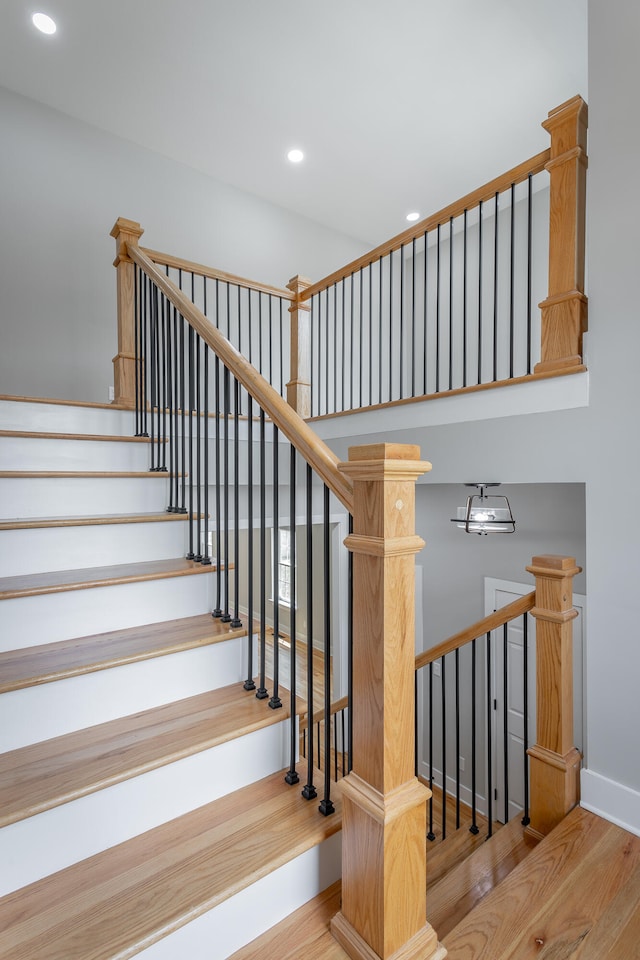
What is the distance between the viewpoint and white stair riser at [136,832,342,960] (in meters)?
1.00

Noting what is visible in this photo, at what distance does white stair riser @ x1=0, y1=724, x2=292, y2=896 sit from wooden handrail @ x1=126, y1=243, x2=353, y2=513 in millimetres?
770

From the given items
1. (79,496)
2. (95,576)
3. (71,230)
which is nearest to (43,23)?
(71,230)

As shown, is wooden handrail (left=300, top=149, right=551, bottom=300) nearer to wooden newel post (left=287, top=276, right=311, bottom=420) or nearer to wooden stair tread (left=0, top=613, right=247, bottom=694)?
wooden newel post (left=287, top=276, right=311, bottom=420)

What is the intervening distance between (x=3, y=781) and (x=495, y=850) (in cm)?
169

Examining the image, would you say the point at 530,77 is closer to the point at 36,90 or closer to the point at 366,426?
the point at 366,426

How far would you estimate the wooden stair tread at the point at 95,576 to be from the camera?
5.03 ft

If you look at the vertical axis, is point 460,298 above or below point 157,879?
above

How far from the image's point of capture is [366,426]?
3.10 metres

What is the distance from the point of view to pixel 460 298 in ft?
17.5

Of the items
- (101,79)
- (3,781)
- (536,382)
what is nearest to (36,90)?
(101,79)

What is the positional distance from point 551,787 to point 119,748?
1632mm

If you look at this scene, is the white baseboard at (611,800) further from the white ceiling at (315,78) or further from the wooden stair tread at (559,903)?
the white ceiling at (315,78)

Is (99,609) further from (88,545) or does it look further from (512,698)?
(512,698)

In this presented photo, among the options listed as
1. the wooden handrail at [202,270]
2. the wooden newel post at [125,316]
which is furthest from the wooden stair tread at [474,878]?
the wooden handrail at [202,270]
